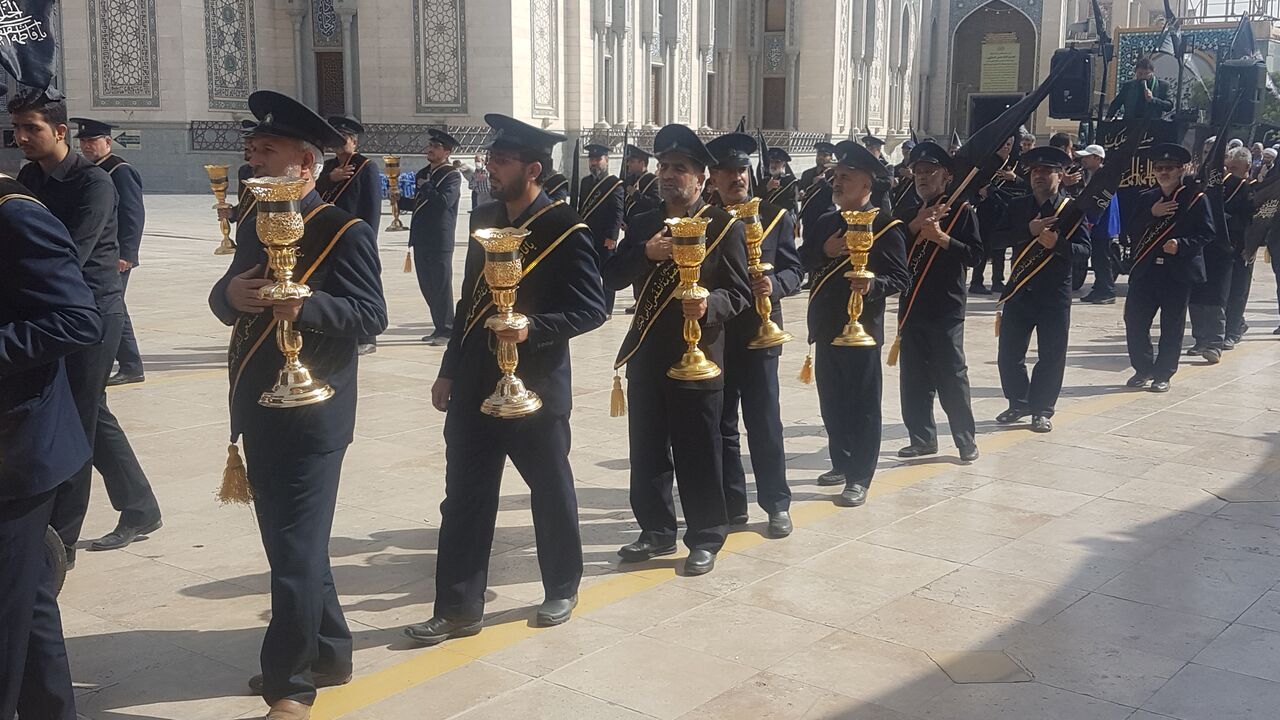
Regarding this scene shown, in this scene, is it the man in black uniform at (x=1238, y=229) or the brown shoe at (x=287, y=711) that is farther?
the man in black uniform at (x=1238, y=229)

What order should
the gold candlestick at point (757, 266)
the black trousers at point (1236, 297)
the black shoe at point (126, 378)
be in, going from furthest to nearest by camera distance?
the black trousers at point (1236, 297), the black shoe at point (126, 378), the gold candlestick at point (757, 266)

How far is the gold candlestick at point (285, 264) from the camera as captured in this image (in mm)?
3896

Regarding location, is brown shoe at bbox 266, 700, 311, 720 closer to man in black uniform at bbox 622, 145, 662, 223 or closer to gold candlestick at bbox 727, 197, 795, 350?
gold candlestick at bbox 727, 197, 795, 350

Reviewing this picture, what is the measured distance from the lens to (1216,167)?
13.0 meters

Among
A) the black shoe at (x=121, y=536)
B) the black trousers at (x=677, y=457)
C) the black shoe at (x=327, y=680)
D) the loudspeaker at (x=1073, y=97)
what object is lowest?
the black shoe at (x=327, y=680)

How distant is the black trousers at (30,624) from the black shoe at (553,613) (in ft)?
5.84

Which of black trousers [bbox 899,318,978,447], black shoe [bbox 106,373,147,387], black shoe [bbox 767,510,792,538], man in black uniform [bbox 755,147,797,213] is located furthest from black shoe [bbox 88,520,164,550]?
man in black uniform [bbox 755,147,797,213]

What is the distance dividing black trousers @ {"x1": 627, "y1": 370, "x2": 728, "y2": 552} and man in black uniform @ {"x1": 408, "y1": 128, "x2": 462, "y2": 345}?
20.8ft

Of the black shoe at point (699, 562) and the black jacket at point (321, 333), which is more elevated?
the black jacket at point (321, 333)

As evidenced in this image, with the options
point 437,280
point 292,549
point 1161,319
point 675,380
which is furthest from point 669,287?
point 437,280

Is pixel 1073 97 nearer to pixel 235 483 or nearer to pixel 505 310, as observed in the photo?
pixel 505 310

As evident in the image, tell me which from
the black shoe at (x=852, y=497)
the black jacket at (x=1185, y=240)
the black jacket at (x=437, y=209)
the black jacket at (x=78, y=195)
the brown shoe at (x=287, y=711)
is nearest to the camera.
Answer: the brown shoe at (x=287, y=711)

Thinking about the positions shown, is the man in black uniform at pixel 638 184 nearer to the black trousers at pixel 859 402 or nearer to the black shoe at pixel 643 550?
the black trousers at pixel 859 402

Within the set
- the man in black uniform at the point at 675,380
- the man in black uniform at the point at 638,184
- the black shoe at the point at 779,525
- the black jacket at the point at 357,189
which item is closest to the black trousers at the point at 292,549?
the man in black uniform at the point at 675,380
